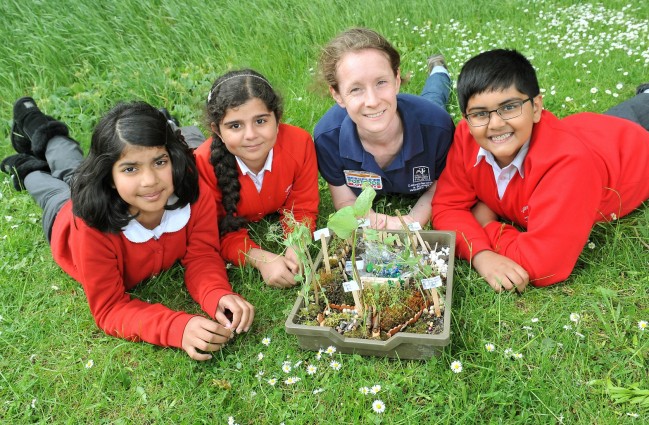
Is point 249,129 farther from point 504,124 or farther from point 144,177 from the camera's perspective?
point 504,124

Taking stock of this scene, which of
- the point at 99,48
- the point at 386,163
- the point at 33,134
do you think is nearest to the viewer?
the point at 386,163

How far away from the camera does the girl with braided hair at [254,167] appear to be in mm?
2771

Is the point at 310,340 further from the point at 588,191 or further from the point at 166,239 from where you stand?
the point at 588,191

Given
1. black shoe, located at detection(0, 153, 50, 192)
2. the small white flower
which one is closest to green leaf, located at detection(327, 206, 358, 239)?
the small white flower

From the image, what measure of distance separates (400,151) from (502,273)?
34.6 inches

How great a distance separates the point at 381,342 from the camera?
87.4 inches

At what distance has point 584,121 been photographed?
2945 millimetres

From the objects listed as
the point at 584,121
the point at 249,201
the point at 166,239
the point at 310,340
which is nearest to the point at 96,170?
the point at 166,239

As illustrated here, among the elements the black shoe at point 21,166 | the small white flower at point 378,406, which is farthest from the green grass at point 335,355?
the black shoe at point 21,166

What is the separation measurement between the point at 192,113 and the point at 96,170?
2.21 metres

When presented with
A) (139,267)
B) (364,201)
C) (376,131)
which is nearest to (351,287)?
(364,201)

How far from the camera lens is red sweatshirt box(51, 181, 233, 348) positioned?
8.23 ft

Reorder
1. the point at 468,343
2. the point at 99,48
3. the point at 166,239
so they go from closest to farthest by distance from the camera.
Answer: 1. the point at 468,343
2. the point at 166,239
3. the point at 99,48

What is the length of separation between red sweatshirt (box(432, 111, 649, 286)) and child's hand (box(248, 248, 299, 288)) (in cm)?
84
